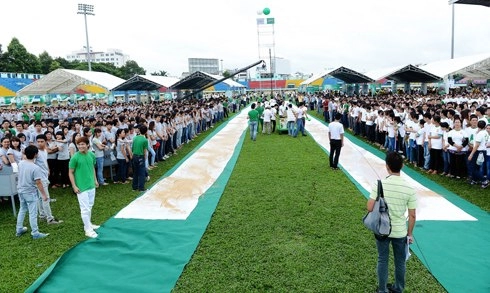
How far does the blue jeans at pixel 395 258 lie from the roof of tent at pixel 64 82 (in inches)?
1103

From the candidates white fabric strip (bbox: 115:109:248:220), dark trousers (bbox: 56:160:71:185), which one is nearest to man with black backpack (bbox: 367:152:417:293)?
white fabric strip (bbox: 115:109:248:220)

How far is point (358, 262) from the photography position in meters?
5.04

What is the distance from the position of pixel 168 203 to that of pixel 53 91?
103 ft

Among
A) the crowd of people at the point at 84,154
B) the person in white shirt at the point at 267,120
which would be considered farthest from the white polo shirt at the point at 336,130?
the person in white shirt at the point at 267,120

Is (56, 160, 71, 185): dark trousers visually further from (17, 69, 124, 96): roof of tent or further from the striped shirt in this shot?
(17, 69, 124, 96): roof of tent

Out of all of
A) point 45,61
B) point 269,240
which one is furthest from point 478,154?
Answer: point 45,61

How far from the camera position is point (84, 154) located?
6.13m

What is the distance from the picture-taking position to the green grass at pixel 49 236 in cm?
496

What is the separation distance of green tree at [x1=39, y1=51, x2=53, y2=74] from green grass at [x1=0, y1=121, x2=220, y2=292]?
58305mm

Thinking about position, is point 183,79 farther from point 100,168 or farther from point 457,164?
point 457,164

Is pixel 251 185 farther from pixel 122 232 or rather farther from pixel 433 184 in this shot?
pixel 433 184

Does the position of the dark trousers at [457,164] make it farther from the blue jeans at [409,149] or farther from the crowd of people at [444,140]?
the blue jeans at [409,149]

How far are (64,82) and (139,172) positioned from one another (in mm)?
27922

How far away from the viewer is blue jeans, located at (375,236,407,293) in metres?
3.90
